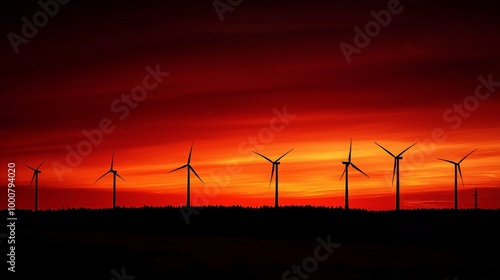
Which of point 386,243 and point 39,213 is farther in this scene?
point 39,213

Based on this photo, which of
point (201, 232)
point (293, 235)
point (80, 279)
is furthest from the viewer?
point (201, 232)

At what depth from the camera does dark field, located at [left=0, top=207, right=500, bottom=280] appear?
49.0 metres

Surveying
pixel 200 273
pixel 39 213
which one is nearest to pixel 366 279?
pixel 200 273

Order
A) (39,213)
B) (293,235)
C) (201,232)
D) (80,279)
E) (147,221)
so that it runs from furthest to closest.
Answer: (39,213) → (147,221) → (201,232) → (293,235) → (80,279)

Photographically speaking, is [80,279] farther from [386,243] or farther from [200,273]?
[386,243]

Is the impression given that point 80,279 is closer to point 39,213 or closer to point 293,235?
point 293,235

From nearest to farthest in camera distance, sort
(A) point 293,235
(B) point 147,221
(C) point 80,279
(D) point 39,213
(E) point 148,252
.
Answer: (C) point 80,279
(E) point 148,252
(A) point 293,235
(B) point 147,221
(D) point 39,213

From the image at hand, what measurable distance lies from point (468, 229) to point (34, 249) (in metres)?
65.0

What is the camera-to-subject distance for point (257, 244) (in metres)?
87.1

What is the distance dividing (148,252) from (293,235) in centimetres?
4840

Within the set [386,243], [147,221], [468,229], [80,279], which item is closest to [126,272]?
[80,279]

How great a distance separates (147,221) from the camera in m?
128

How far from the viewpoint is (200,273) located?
46.7 meters

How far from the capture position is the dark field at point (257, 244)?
1928 inches
